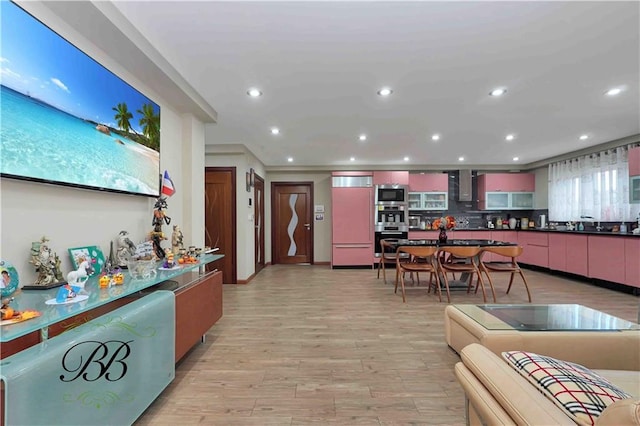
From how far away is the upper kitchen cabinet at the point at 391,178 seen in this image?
668 cm

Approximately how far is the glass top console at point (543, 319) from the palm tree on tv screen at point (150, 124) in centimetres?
304

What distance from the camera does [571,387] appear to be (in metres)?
0.95

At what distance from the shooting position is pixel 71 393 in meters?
1.13

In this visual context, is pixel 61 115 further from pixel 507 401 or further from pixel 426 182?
pixel 426 182

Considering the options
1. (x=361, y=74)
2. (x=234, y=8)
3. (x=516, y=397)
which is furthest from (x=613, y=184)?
(x=234, y=8)

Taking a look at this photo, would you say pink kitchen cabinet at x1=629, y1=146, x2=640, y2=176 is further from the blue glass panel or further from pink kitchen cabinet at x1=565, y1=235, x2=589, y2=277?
the blue glass panel

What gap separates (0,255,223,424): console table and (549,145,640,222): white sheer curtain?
6934 mm

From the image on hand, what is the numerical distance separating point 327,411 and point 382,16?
8.27 feet

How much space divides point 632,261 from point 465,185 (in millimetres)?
3402

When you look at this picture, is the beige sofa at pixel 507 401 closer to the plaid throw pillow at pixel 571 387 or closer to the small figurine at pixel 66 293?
the plaid throw pillow at pixel 571 387

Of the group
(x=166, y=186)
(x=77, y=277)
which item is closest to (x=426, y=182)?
(x=166, y=186)

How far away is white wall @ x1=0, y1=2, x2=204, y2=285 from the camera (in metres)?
1.39

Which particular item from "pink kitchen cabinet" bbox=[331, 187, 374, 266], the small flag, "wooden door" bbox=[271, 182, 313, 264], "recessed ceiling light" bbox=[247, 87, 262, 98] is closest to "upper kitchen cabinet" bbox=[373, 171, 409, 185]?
"pink kitchen cabinet" bbox=[331, 187, 374, 266]

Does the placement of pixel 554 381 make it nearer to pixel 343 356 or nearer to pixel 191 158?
pixel 343 356
